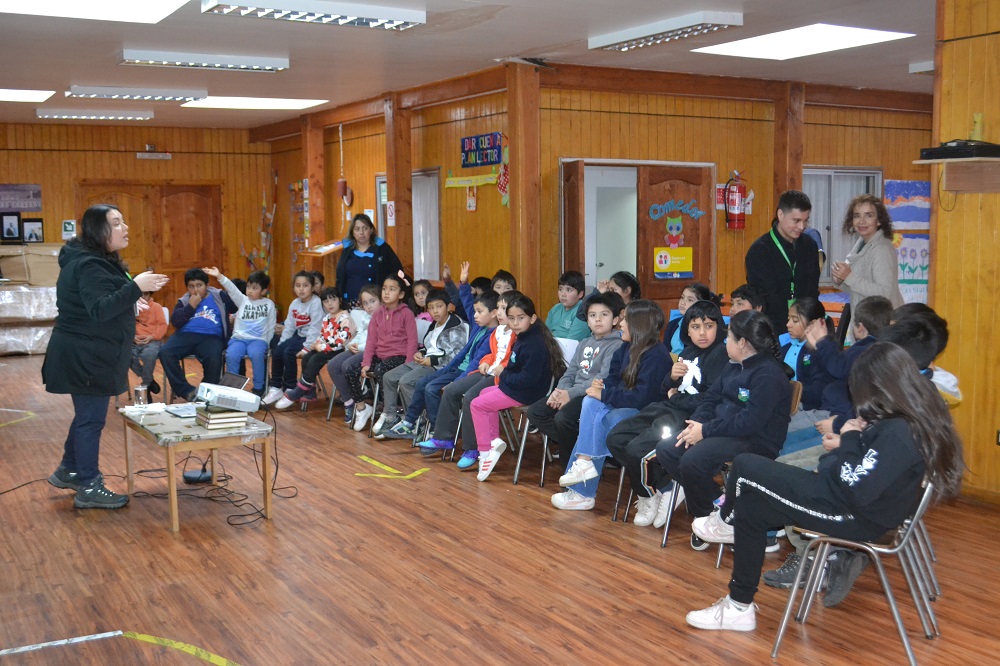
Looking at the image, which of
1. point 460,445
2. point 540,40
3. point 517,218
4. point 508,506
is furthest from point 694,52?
point 508,506

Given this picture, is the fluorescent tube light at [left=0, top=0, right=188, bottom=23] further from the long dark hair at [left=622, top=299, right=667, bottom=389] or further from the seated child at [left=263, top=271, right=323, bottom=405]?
the long dark hair at [left=622, top=299, right=667, bottom=389]

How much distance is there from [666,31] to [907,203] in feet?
17.8

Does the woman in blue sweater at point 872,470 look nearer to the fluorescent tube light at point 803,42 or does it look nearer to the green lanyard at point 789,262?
the green lanyard at point 789,262

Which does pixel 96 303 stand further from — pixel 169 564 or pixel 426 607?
pixel 426 607

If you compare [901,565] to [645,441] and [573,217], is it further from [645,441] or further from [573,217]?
[573,217]

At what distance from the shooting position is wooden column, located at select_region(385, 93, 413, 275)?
973 cm

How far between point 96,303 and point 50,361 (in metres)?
0.47

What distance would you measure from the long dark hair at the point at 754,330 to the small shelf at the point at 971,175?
62.9 inches

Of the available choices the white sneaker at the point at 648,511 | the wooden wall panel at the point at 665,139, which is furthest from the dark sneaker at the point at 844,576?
the wooden wall panel at the point at 665,139

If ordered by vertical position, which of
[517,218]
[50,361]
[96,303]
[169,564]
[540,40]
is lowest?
[169,564]

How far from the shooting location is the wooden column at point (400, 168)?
9727 millimetres

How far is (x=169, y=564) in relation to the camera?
14.5 feet

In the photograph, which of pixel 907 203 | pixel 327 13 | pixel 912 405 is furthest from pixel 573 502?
pixel 907 203

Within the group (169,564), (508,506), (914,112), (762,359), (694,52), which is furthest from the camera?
(914,112)
